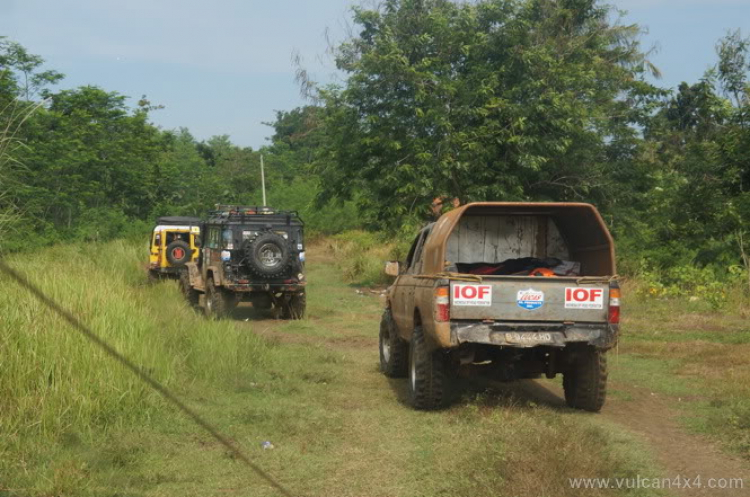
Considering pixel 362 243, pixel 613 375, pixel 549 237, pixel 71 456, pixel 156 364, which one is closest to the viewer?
pixel 71 456

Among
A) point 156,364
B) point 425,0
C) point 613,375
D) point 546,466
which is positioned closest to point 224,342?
point 156,364

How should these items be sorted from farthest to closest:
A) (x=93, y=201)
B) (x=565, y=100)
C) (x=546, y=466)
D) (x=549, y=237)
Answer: (x=93, y=201), (x=565, y=100), (x=549, y=237), (x=546, y=466)

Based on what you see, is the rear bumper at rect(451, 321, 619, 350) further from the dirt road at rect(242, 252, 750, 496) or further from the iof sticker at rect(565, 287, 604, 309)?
the dirt road at rect(242, 252, 750, 496)

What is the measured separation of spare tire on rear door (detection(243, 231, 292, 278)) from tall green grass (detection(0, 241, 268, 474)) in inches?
238

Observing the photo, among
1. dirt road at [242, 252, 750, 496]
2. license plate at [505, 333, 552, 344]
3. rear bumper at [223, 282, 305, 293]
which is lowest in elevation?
dirt road at [242, 252, 750, 496]

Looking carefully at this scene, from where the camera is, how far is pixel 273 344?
12633mm

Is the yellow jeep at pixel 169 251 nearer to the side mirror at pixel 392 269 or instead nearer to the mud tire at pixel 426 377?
the side mirror at pixel 392 269

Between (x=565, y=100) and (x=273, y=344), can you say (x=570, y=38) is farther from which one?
(x=273, y=344)

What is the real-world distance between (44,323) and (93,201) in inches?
991

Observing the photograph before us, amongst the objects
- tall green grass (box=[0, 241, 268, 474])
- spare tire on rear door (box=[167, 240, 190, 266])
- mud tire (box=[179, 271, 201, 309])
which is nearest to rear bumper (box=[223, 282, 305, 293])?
mud tire (box=[179, 271, 201, 309])

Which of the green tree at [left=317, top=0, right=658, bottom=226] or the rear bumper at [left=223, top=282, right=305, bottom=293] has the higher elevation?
the green tree at [left=317, top=0, right=658, bottom=226]

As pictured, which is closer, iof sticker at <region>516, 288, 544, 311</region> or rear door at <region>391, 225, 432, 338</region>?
iof sticker at <region>516, 288, 544, 311</region>

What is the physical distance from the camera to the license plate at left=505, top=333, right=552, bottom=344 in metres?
7.65

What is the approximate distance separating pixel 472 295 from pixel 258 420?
2262 mm
